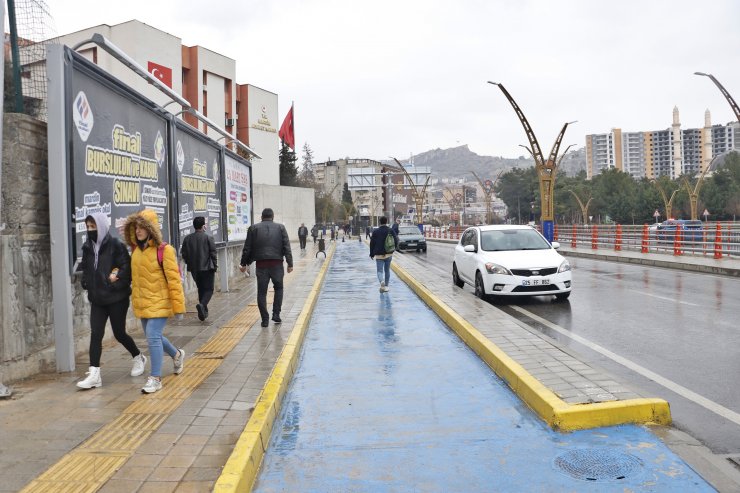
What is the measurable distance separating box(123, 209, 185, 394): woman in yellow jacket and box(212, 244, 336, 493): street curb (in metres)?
1.06

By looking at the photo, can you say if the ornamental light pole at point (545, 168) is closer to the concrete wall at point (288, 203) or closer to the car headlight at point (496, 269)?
the car headlight at point (496, 269)

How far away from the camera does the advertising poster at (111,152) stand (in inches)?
256

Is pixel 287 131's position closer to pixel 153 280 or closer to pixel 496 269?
pixel 496 269

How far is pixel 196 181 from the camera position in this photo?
12.2 meters

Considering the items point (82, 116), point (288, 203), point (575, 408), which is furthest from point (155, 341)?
point (288, 203)

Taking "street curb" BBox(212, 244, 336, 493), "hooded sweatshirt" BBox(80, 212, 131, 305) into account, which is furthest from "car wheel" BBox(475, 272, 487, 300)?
"hooded sweatshirt" BBox(80, 212, 131, 305)

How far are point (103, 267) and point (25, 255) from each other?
87 cm

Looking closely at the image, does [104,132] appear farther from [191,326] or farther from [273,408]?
[273,408]

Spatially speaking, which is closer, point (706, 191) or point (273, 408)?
point (273, 408)

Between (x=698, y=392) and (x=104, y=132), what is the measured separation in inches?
260

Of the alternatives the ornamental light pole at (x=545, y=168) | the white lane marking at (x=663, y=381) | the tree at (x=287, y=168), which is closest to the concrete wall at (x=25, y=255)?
the white lane marking at (x=663, y=381)

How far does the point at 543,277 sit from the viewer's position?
11570 millimetres

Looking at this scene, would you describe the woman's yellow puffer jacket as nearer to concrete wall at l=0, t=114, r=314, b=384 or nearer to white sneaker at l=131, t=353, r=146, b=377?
white sneaker at l=131, t=353, r=146, b=377

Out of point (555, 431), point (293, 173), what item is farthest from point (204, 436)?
point (293, 173)
